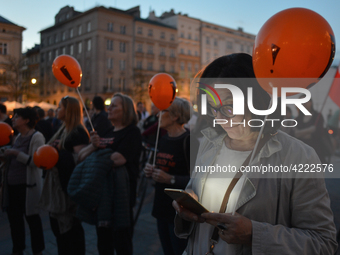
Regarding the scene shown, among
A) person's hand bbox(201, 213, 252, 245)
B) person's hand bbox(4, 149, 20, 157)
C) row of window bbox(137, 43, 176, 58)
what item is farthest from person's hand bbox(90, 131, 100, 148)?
row of window bbox(137, 43, 176, 58)

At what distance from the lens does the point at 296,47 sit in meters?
1.12

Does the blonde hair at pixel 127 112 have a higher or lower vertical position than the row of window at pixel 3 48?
lower

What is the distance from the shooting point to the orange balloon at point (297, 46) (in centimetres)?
111

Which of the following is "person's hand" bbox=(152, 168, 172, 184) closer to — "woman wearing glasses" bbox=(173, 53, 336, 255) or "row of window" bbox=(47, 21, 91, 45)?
"woman wearing glasses" bbox=(173, 53, 336, 255)

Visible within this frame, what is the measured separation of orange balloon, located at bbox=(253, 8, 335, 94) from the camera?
3.64ft

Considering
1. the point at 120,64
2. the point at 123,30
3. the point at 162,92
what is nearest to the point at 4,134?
the point at 162,92

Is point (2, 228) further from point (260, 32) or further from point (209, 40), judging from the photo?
point (209, 40)

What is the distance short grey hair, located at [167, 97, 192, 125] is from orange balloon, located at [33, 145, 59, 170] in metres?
1.40

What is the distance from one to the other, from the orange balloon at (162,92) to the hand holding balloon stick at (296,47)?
5.91 feet

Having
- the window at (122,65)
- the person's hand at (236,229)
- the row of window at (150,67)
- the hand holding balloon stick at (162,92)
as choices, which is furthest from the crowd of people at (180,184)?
the row of window at (150,67)

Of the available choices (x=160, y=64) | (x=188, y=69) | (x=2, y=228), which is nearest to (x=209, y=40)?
(x=188, y=69)

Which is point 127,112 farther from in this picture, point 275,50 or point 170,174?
point 275,50

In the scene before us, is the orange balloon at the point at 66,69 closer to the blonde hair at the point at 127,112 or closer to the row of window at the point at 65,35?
the blonde hair at the point at 127,112

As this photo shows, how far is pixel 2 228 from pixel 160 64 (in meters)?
46.8
